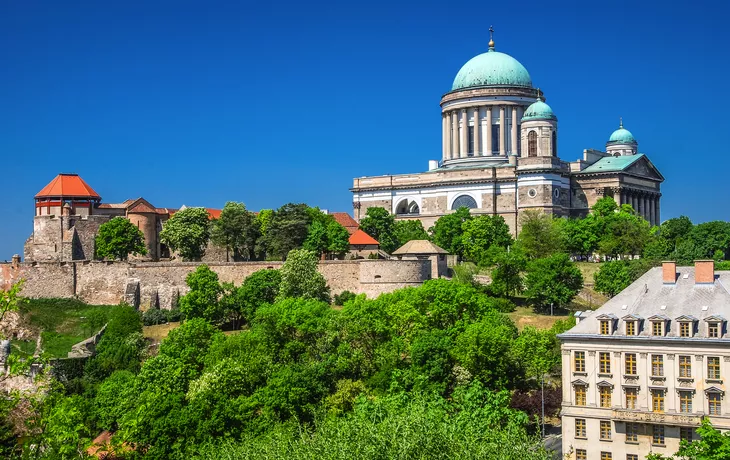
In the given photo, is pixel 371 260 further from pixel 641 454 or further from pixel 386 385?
pixel 641 454

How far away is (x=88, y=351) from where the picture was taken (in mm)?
57625

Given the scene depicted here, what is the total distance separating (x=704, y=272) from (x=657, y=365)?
15.5 ft

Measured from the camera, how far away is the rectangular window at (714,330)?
124 feet

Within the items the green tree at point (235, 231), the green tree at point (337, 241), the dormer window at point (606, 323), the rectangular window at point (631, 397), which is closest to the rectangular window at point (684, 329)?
the dormer window at point (606, 323)

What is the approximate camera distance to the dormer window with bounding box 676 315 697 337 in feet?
125

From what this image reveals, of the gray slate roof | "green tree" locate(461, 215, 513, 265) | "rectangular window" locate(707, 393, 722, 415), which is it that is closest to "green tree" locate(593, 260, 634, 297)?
"green tree" locate(461, 215, 513, 265)

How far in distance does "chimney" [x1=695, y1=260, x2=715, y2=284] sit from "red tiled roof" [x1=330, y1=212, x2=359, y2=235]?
48.1 meters


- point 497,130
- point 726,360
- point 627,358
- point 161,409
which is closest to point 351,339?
point 161,409

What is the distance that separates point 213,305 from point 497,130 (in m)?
42.6

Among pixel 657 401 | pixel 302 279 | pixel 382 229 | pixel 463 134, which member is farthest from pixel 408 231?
pixel 657 401

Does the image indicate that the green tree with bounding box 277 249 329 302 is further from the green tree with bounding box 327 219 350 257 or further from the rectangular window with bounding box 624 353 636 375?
the rectangular window with bounding box 624 353 636 375

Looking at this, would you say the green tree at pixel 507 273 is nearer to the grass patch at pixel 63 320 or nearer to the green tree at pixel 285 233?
the green tree at pixel 285 233

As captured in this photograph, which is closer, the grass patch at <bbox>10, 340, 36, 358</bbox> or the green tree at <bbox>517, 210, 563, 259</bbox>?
the grass patch at <bbox>10, 340, 36, 358</bbox>

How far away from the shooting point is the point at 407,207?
9781 centimetres
